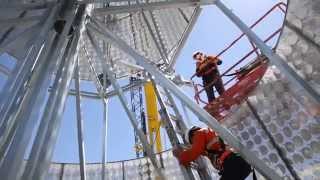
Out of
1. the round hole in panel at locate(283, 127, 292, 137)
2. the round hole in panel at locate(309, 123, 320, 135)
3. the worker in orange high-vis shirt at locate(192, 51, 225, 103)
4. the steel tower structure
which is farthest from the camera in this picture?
the worker in orange high-vis shirt at locate(192, 51, 225, 103)

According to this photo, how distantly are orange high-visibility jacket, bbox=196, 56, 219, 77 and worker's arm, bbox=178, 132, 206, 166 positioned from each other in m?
4.90

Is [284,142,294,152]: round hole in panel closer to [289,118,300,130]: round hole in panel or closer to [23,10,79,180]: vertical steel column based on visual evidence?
[289,118,300,130]: round hole in panel

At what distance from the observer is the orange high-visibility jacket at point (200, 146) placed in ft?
25.1

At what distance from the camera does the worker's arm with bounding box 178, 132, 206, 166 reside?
7.65 m

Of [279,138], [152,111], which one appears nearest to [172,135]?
[279,138]

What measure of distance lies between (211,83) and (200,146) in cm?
416

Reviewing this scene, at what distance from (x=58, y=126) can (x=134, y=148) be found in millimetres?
19605

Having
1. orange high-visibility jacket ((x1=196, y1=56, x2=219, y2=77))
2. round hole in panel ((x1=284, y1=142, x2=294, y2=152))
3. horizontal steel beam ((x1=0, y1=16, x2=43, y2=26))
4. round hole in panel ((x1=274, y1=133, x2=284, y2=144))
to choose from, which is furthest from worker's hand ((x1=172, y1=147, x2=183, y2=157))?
orange high-visibility jacket ((x1=196, y1=56, x2=219, y2=77))

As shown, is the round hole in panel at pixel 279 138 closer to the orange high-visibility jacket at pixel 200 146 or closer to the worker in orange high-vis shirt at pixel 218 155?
the worker in orange high-vis shirt at pixel 218 155

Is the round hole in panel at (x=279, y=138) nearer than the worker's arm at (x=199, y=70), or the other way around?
the round hole in panel at (x=279, y=138)

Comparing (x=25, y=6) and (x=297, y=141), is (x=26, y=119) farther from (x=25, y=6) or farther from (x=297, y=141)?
(x=297, y=141)

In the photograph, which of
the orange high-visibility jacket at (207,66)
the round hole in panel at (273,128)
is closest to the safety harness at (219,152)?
the round hole in panel at (273,128)

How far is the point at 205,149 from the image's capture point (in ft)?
25.1

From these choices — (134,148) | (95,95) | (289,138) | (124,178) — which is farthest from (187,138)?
(134,148)
